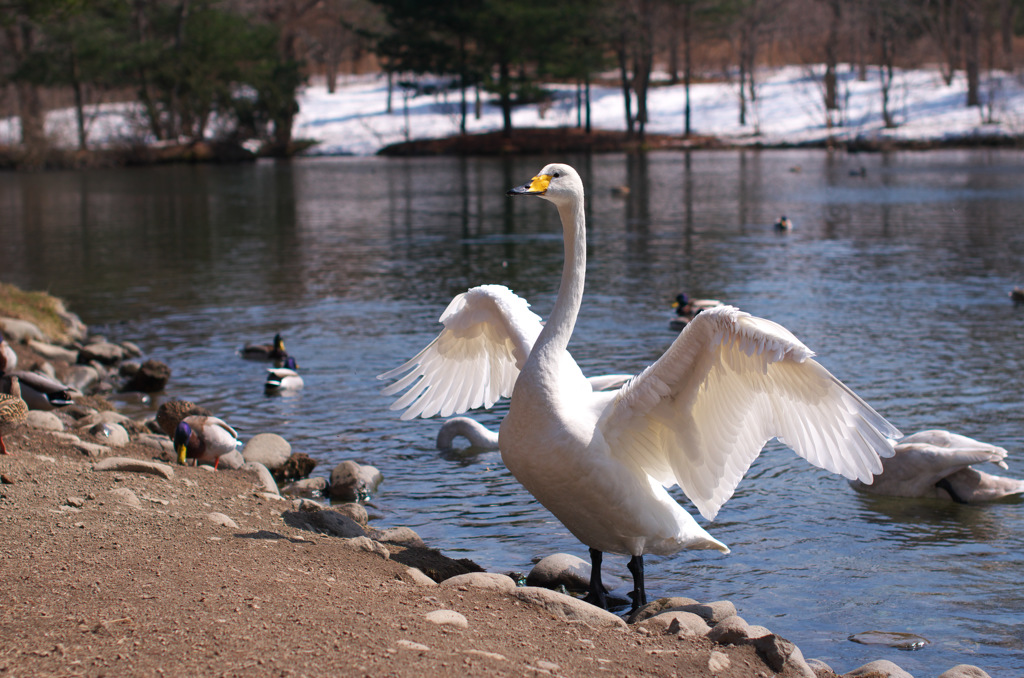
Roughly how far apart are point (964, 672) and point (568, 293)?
2831 millimetres

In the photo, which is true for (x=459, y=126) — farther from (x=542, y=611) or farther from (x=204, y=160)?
(x=542, y=611)

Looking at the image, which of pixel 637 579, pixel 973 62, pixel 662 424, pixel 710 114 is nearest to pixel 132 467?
pixel 637 579

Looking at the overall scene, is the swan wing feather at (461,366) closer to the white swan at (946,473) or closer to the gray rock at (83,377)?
the white swan at (946,473)

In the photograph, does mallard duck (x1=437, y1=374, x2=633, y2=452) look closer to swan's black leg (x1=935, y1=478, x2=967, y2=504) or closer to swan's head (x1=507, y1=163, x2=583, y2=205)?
swan's black leg (x1=935, y1=478, x2=967, y2=504)

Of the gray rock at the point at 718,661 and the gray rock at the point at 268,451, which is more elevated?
the gray rock at the point at 268,451

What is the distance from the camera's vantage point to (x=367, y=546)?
19.2 feet

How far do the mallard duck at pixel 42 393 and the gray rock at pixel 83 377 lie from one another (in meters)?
1.86

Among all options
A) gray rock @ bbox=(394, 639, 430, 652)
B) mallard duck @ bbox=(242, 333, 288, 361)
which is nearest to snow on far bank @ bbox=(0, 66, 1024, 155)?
mallard duck @ bbox=(242, 333, 288, 361)

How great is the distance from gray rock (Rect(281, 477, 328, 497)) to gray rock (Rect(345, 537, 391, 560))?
2.07 m

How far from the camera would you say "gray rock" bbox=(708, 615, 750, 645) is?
4.76m

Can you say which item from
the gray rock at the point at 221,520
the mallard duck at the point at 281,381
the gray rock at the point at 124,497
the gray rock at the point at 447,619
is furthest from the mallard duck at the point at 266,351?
the gray rock at the point at 447,619

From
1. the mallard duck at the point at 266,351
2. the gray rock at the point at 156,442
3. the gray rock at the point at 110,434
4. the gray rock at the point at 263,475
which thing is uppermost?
the mallard duck at the point at 266,351

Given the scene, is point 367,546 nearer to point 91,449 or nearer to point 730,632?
point 730,632

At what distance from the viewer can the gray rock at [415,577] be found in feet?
17.7
